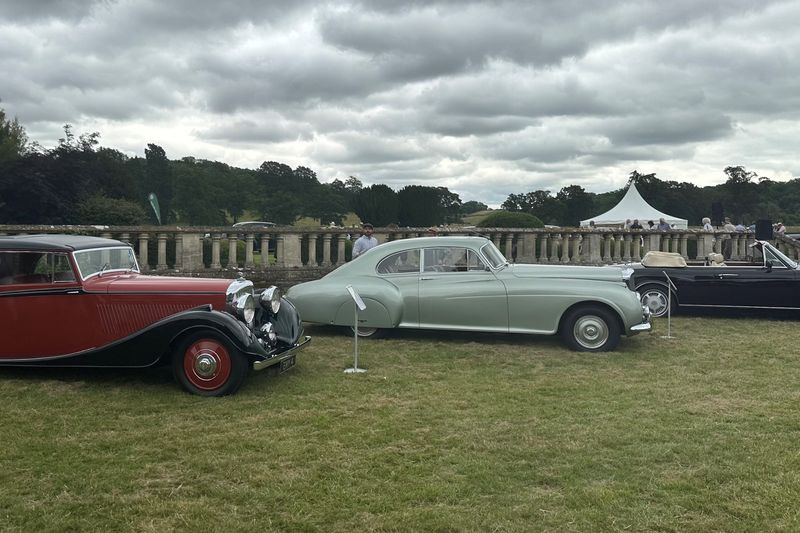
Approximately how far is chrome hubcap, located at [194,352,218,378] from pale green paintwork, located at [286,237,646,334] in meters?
2.98

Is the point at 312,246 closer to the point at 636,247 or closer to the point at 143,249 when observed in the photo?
the point at 143,249

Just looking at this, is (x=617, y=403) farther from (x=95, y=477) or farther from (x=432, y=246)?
(x=95, y=477)

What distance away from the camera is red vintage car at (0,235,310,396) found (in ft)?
19.7

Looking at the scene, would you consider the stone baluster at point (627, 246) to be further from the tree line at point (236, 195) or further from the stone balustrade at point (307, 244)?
the tree line at point (236, 195)

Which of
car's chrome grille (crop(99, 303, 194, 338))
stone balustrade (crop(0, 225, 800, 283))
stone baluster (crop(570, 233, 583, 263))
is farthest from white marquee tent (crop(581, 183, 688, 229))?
car's chrome grille (crop(99, 303, 194, 338))

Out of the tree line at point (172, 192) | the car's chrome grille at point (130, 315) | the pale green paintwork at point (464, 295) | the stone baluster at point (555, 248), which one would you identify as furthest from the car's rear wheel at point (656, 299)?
the tree line at point (172, 192)

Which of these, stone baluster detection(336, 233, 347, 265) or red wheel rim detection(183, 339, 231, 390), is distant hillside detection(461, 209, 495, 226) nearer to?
stone baluster detection(336, 233, 347, 265)

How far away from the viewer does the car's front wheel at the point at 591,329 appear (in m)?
8.09

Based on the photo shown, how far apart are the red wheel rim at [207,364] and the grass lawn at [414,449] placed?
19 centimetres

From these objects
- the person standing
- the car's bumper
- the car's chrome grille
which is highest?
the person standing

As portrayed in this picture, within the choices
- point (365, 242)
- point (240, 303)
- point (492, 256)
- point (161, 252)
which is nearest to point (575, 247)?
point (365, 242)

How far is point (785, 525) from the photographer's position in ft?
10.9

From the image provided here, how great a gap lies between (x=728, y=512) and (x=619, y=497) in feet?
1.92

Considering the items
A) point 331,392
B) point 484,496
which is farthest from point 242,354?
point 484,496
